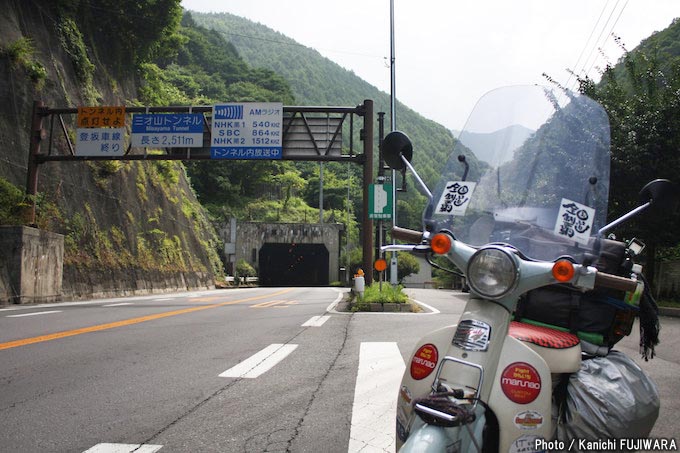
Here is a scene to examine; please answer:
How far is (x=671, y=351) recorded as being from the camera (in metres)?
7.73

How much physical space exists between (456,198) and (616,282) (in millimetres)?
877

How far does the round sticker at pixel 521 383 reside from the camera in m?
2.10

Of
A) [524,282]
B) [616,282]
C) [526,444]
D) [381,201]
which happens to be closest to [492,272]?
[524,282]

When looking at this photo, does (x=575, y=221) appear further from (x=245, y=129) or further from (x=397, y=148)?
(x=245, y=129)

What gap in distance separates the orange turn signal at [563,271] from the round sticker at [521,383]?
0.37 metres

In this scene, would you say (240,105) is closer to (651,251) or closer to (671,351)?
(651,251)

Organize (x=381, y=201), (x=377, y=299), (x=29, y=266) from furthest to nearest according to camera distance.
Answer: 1. (x=381, y=201)
2. (x=29, y=266)
3. (x=377, y=299)

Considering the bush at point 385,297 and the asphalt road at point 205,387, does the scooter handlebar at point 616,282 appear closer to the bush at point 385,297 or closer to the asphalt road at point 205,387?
the asphalt road at point 205,387

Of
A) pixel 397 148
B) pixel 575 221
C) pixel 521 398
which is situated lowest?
pixel 521 398

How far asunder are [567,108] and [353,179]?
98.6m

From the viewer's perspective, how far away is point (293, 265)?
59.2 metres

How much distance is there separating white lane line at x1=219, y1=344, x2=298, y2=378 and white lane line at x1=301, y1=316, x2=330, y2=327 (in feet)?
9.21

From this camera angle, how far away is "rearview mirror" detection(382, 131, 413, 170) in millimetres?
2941

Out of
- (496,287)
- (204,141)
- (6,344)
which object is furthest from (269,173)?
(496,287)
